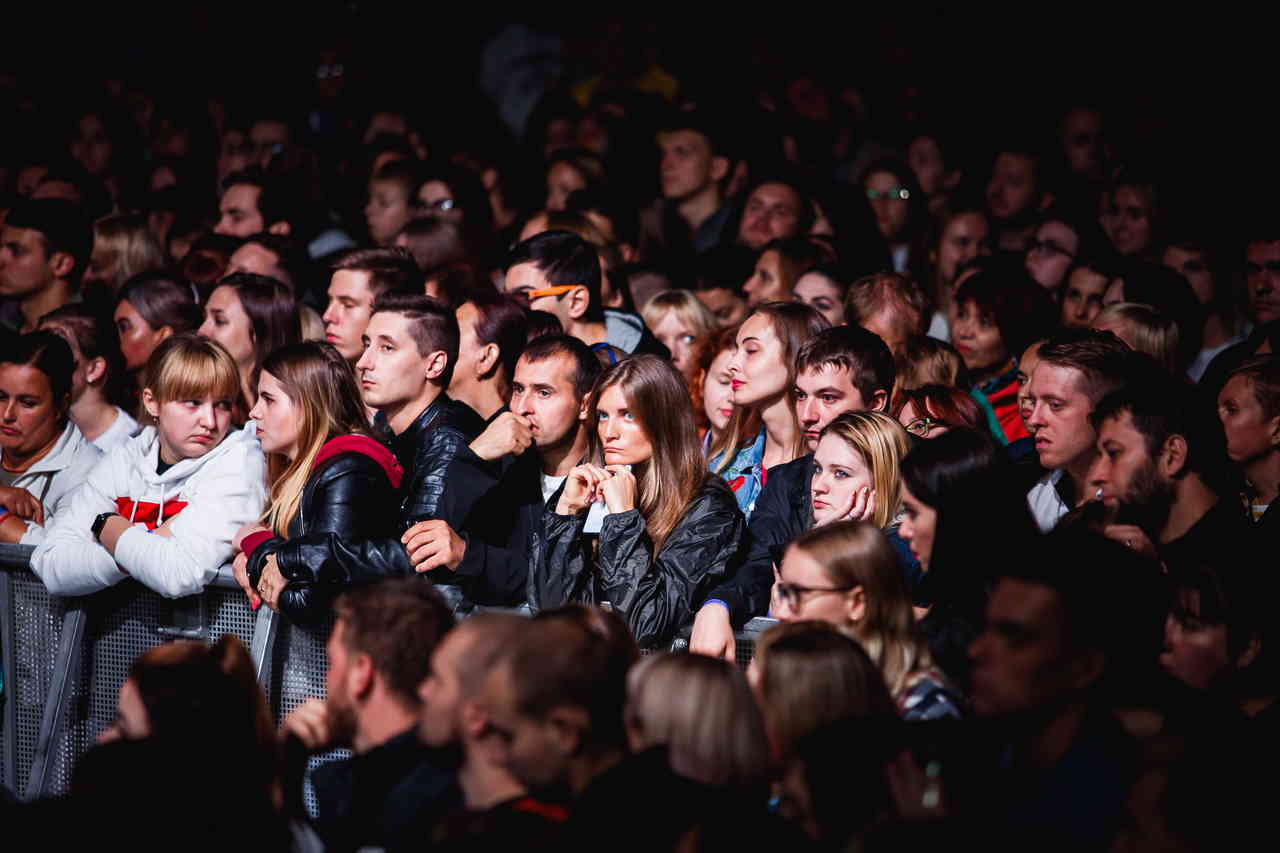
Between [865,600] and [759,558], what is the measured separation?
1.10 m

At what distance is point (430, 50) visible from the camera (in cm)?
1449

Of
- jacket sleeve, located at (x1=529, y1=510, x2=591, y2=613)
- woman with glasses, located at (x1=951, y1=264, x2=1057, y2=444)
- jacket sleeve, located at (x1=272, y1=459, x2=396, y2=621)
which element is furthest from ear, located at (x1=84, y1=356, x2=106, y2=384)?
woman with glasses, located at (x1=951, y1=264, x2=1057, y2=444)

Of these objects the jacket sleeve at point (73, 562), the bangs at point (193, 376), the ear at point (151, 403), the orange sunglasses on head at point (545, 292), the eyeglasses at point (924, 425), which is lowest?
the jacket sleeve at point (73, 562)

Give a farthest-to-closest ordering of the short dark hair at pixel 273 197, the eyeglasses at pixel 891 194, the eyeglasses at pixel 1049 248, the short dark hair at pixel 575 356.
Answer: the eyeglasses at pixel 891 194, the short dark hair at pixel 273 197, the eyeglasses at pixel 1049 248, the short dark hair at pixel 575 356

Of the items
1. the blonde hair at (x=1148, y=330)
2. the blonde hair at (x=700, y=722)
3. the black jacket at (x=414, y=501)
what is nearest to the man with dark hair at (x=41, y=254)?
the black jacket at (x=414, y=501)

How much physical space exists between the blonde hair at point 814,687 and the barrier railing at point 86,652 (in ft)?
6.59

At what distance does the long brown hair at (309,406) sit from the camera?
5.73m

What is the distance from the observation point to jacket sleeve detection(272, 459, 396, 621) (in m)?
5.16

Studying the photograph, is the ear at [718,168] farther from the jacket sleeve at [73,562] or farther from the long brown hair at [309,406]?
the jacket sleeve at [73,562]

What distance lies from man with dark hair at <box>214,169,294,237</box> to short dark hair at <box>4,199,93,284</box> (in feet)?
3.38

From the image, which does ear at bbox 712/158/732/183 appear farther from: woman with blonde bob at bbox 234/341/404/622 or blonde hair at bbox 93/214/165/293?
woman with blonde bob at bbox 234/341/404/622

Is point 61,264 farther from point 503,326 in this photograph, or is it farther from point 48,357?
point 503,326

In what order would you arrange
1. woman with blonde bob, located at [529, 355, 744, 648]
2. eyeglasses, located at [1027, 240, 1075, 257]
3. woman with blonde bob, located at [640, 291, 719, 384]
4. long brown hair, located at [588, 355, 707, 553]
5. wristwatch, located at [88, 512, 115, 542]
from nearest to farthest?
1. woman with blonde bob, located at [529, 355, 744, 648]
2. long brown hair, located at [588, 355, 707, 553]
3. wristwatch, located at [88, 512, 115, 542]
4. woman with blonde bob, located at [640, 291, 719, 384]
5. eyeglasses, located at [1027, 240, 1075, 257]

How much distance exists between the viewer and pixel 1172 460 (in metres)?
4.97
